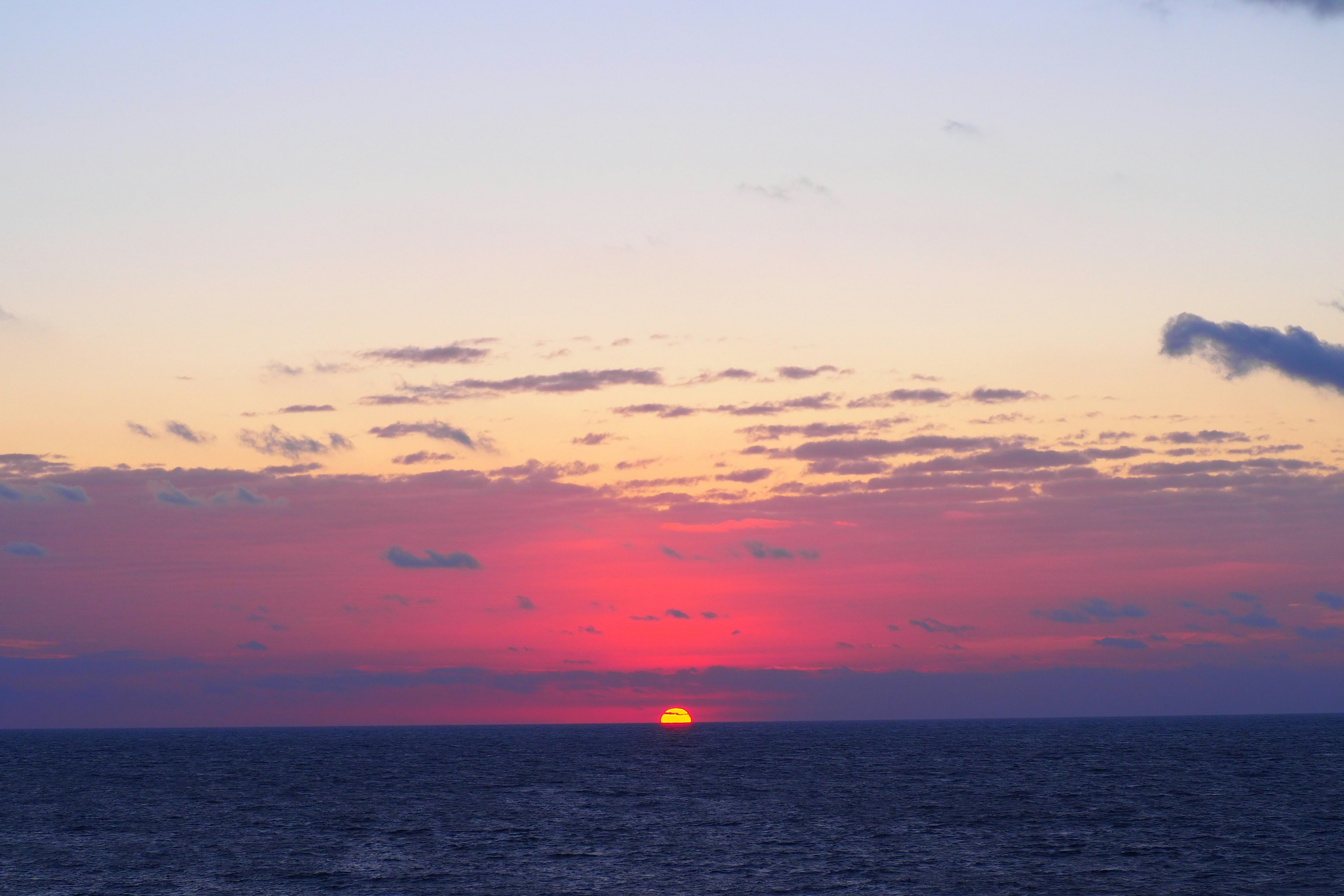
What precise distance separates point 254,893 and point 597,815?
142 ft

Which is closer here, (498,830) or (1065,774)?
(498,830)

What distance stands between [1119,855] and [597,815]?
152 ft

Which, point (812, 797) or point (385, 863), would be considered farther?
point (812, 797)

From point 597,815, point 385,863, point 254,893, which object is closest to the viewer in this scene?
point 254,893

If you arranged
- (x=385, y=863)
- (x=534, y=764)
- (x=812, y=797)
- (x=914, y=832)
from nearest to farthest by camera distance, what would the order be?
1. (x=385, y=863)
2. (x=914, y=832)
3. (x=812, y=797)
4. (x=534, y=764)

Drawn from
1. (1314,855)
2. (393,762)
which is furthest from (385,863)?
(393,762)

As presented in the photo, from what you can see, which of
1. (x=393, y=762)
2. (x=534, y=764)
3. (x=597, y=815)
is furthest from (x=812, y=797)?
(x=393, y=762)

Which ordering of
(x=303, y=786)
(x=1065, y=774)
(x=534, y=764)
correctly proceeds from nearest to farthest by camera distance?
(x=303, y=786) → (x=1065, y=774) → (x=534, y=764)

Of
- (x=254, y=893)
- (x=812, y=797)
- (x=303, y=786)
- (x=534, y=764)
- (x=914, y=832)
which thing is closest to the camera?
(x=254, y=893)

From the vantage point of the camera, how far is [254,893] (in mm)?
68188

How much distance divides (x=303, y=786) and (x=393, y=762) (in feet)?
177

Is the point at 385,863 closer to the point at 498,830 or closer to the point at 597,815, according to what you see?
the point at 498,830

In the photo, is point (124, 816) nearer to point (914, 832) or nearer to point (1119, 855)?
point (914, 832)

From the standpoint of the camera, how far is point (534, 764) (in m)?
191
